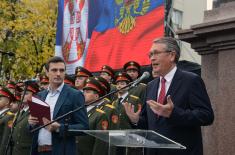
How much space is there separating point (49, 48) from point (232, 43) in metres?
14.6

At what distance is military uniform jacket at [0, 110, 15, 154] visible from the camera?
8234mm

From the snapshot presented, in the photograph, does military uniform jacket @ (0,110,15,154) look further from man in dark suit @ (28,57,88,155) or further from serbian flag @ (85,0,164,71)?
serbian flag @ (85,0,164,71)

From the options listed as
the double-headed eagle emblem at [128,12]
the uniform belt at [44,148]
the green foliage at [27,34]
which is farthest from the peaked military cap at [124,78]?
the green foliage at [27,34]

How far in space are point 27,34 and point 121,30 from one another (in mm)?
9783

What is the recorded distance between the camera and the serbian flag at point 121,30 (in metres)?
10.4

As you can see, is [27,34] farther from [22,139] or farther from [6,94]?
[22,139]

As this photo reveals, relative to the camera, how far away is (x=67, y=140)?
18.0 feet

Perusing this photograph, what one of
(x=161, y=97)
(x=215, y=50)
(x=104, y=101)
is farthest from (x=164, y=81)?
(x=104, y=101)

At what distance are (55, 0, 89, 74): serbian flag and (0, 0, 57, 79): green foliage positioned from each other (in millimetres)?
5577

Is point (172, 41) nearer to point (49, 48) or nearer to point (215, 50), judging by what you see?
point (215, 50)

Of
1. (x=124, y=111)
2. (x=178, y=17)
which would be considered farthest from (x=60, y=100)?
(x=178, y=17)

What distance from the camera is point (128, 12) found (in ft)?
36.9

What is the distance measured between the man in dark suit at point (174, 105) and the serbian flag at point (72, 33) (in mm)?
8451

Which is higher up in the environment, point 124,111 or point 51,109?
point 51,109
